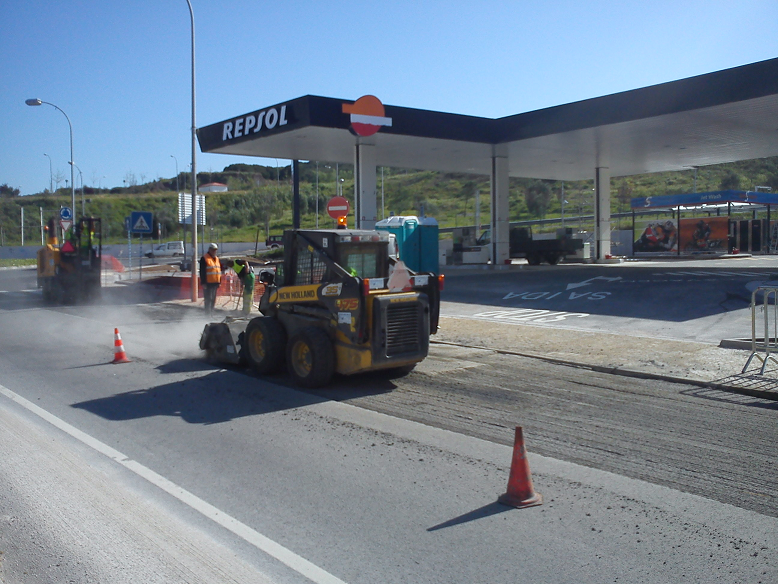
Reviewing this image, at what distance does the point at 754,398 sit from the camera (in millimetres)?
8953

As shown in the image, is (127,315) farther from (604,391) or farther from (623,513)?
(623,513)

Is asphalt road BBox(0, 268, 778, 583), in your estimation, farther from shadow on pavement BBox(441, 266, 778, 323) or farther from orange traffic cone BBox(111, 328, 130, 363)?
shadow on pavement BBox(441, 266, 778, 323)

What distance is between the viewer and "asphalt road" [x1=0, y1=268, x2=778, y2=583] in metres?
4.50

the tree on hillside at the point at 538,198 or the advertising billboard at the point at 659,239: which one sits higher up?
the tree on hillside at the point at 538,198

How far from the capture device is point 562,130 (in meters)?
25.9

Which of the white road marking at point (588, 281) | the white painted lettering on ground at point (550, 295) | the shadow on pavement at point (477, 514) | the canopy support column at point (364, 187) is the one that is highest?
the canopy support column at point (364, 187)

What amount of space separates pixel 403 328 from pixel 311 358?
1.34m

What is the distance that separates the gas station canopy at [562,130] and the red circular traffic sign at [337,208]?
28.8 ft

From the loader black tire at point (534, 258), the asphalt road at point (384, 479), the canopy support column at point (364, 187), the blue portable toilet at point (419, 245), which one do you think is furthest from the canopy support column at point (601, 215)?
the asphalt road at point (384, 479)

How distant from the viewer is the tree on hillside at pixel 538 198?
85.8m

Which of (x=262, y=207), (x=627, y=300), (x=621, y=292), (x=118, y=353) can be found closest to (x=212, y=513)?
(x=118, y=353)

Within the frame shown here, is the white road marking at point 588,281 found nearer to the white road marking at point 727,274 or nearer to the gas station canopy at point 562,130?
the white road marking at point 727,274

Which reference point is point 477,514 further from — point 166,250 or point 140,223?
point 166,250

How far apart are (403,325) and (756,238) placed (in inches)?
1581
